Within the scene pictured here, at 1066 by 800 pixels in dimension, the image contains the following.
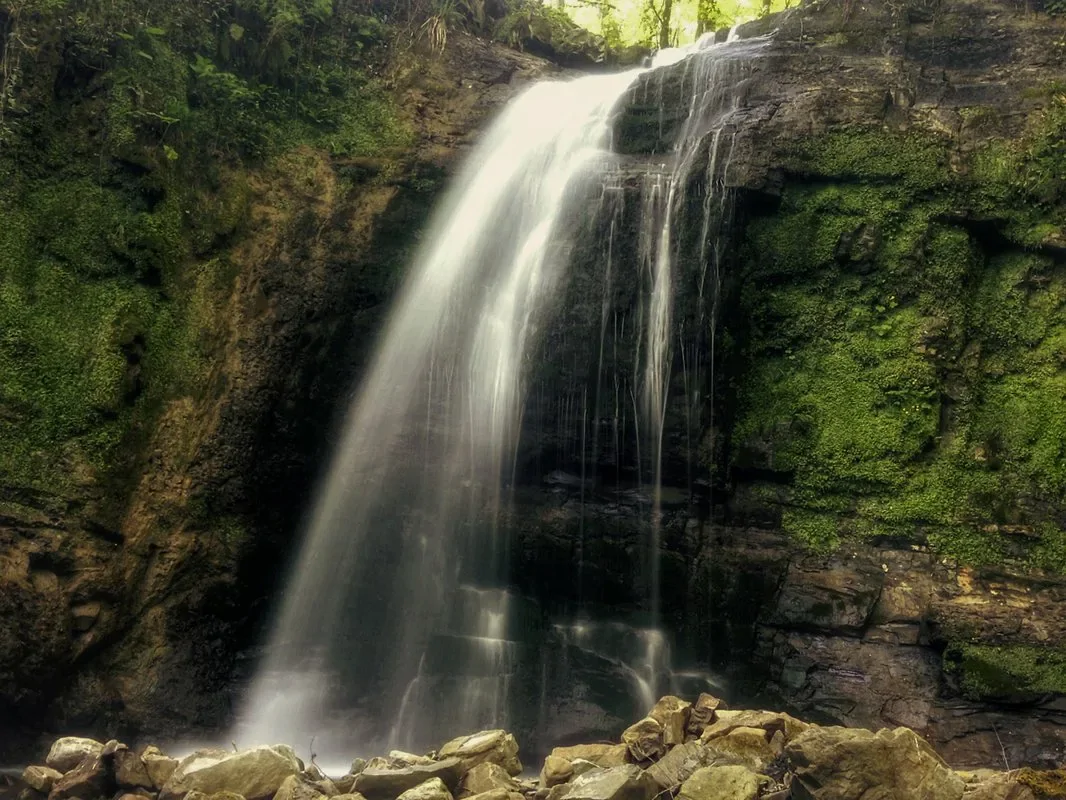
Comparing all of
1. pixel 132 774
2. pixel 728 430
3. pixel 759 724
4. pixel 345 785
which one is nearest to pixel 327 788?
pixel 345 785

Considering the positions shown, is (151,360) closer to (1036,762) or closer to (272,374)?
(272,374)

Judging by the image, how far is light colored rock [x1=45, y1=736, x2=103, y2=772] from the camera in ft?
26.8

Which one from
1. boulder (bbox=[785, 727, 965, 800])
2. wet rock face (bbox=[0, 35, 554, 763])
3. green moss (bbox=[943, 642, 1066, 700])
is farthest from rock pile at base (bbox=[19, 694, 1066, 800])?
wet rock face (bbox=[0, 35, 554, 763])

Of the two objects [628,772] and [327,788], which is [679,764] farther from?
[327,788]

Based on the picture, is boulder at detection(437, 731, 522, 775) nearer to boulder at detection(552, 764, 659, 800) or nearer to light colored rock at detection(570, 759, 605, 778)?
light colored rock at detection(570, 759, 605, 778)

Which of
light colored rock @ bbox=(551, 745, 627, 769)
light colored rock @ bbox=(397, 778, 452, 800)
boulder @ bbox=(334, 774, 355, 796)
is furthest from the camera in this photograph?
light colored rock @ bbox=(551, 745, 627, 769)

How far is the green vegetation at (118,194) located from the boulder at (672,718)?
7.19 m

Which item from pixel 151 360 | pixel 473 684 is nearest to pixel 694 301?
pixel 473 684

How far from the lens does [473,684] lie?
33.8ft

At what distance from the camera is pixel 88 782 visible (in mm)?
7598

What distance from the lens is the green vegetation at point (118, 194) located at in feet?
33.1

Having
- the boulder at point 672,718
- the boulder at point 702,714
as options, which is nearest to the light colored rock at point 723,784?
the boulder at point 672,718

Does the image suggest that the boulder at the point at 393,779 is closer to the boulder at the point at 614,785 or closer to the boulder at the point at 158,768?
the boulder at the point at 614,785

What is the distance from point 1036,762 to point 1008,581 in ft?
6.57
